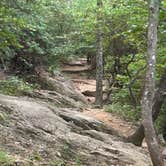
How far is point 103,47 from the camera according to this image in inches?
683

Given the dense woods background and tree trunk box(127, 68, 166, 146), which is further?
the dense woods background

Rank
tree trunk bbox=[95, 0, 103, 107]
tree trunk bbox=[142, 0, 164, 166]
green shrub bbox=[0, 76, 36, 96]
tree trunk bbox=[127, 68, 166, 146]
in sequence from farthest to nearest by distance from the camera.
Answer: tree trunk bbox=[95, 0, 103, 107], green shrub bbox=[0, 76, 36, 96], tree trunk bbox=[127, 68, 166, 146], tree trunk bbox=[142, 0, 164, 166]

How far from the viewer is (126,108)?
14.7 m

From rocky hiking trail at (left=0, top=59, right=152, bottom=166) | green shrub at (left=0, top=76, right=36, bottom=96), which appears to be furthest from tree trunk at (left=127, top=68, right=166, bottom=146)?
green shrub at (left=0, top=76, right=36, bottom=96)

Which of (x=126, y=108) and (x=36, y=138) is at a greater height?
(x=36, y=138)

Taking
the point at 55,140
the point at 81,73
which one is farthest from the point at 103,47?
the point at 55,140

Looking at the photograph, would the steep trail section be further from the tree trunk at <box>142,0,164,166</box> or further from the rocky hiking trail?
the tree trunk at <box>142,0,164,166</box>

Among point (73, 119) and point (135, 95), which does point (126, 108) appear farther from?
point (73, 119)

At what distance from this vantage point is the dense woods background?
410 inches

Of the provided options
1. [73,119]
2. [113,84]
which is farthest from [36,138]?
[113,84]

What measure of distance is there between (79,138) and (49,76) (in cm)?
878

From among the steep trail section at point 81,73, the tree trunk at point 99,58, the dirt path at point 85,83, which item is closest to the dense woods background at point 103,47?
the tree trunk at point 99,58

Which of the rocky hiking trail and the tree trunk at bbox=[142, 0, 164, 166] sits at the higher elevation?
the tree trunk at bbox=[142, 0, 164, 166]

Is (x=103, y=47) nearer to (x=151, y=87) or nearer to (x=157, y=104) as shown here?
(x=157, y=104)
